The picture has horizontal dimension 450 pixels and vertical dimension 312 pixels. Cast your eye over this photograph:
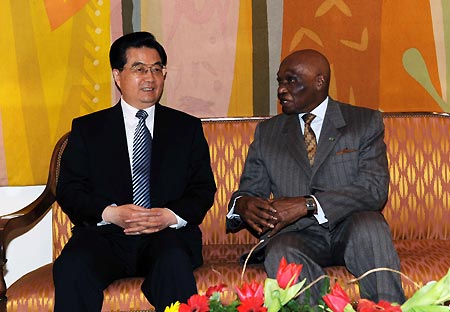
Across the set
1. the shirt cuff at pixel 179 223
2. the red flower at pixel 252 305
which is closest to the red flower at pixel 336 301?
the red flower at pixel 252 305

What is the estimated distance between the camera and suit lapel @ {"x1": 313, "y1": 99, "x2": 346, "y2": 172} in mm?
3627

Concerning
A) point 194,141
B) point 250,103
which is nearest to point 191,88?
point 250,103

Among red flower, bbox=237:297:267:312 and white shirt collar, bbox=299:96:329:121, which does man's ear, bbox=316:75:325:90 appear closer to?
white shirt collar, bbox=299:96:329:121

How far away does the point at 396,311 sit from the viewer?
1491 millimetres

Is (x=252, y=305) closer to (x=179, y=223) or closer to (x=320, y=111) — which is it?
(x=179, y=223)

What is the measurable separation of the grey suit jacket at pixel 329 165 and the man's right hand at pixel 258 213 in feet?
0.27

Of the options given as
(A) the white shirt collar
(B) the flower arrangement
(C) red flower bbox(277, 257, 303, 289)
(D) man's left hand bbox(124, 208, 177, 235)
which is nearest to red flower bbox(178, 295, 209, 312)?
(B) the flower arrangement

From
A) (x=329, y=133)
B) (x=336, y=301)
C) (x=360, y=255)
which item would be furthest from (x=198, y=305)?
(x=329, y=133)

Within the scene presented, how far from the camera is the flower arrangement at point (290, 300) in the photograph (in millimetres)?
1493

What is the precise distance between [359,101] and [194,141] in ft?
3.35

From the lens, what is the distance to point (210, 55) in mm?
4254

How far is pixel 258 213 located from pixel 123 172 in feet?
2.04

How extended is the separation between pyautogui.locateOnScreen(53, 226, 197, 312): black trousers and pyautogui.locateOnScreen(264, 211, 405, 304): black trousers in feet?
1.19

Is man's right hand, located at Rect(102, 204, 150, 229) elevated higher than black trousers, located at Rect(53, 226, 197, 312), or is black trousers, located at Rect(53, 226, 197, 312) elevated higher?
man's right hand, located at Rect(102, 204, 150, 229)
